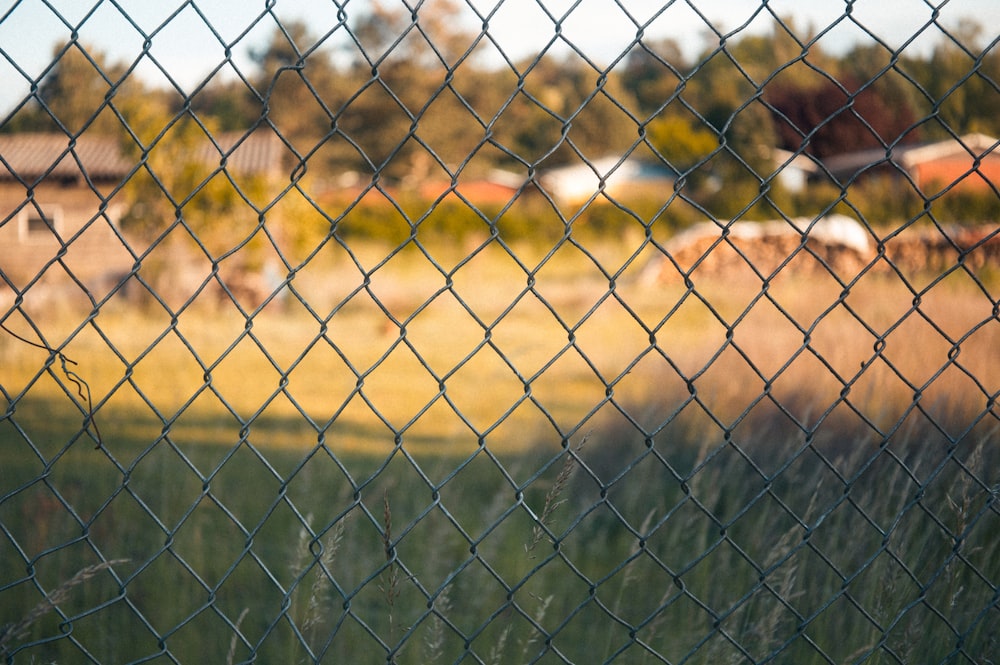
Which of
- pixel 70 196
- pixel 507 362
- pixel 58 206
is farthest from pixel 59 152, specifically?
pixel 507 362

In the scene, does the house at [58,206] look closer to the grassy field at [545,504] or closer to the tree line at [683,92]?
the grassy field at [545,504]

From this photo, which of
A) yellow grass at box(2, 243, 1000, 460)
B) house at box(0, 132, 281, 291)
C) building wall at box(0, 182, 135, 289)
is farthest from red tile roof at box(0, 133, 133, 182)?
yellow grass at box(2, 243, 1000, 460)

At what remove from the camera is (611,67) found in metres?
1.23

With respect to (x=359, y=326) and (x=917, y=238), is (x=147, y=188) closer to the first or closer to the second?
(x=359, y=326)

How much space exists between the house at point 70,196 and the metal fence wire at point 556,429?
10cm

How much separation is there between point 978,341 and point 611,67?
3120 mm

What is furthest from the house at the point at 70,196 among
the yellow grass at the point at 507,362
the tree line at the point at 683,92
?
the yellow grass at the point at 507,362

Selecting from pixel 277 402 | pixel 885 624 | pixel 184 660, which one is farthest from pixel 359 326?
pixel 885 624

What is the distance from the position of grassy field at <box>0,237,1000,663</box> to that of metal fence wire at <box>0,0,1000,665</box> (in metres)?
0.02

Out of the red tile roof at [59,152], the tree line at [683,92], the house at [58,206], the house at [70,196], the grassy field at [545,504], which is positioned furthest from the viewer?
the house at [58,206]

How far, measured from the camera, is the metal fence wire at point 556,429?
130 centimetres

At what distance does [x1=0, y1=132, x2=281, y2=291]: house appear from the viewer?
4115 millimetres

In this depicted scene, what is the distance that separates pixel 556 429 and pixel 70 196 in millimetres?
7586

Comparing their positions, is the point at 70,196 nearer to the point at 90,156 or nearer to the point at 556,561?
the point at 90,156
